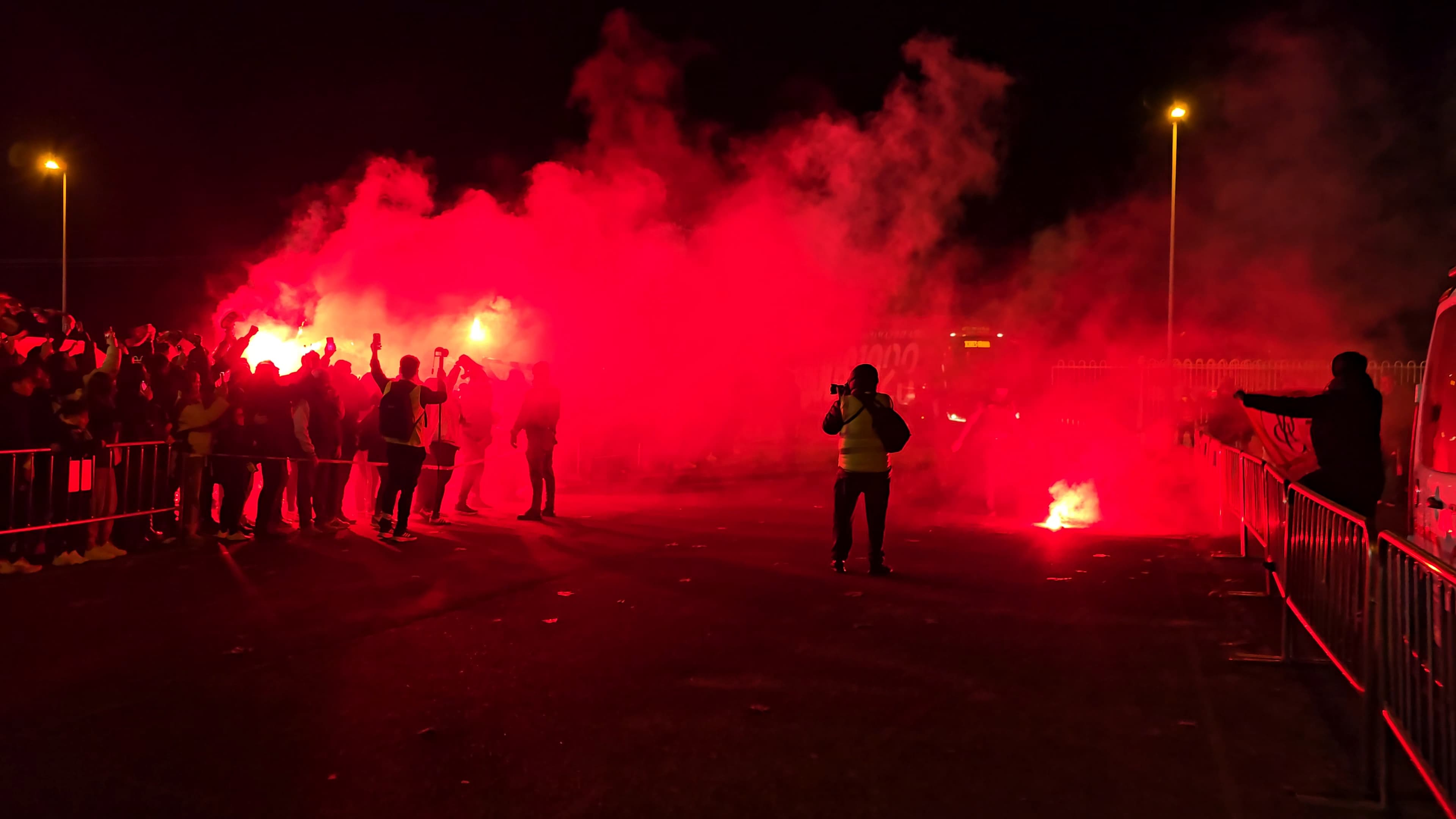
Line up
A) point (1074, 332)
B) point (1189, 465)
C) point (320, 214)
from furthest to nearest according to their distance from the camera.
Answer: point (1074, 332) → point (320, 214) → point (1189, 465)


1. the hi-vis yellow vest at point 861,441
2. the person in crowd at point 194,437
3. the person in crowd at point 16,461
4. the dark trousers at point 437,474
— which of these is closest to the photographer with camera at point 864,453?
the hi-vis yellow vest at point 861,441

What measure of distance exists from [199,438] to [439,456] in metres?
2.46

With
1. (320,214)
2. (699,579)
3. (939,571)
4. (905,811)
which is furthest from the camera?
(320,214)

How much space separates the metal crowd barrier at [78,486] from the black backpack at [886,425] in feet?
20.8

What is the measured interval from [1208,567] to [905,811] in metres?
6.20

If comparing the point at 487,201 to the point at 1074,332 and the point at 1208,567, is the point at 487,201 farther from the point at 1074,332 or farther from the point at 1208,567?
the point at 1074,332

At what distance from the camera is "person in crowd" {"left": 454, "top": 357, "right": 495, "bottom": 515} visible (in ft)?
43.2

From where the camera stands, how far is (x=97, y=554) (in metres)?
9.19

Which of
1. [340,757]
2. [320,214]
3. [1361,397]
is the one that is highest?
[320,214]

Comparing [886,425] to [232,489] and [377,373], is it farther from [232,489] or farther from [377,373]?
[232,489]

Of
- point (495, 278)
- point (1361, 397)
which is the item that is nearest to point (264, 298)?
point (495, 278)

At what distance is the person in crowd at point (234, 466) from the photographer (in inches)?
409

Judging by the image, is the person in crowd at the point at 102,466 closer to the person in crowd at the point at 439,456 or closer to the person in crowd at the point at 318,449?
the person in crowd at the point at 318,449

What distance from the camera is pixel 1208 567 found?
9.03 m
